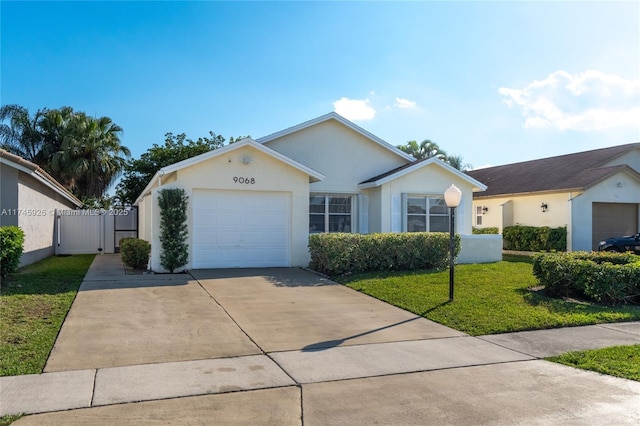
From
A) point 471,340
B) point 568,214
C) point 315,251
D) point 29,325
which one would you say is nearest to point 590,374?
point 471,340

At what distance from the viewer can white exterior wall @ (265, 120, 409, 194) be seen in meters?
18.3

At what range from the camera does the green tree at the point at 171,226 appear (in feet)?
45.0

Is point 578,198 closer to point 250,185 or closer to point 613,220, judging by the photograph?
point 613,220

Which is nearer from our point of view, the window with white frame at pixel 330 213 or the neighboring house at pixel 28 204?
the neighboring house at pixel 28 204

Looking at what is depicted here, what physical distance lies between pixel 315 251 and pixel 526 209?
45.5ft

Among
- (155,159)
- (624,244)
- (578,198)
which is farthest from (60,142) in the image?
(624,244)

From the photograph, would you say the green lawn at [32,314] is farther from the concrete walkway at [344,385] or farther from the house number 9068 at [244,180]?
the house number 9068 at [244,180]

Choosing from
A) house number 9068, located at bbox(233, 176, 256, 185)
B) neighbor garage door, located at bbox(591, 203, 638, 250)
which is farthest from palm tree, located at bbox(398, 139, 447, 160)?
house number 9068, located at bbox(233, 176, 256, 185)

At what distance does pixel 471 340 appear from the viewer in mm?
7441

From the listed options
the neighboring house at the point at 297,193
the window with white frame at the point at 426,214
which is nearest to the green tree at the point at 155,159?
the neighboring house at the point at 297,193

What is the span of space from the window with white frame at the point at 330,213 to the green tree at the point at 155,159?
50.4 feet

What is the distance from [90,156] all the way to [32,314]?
26497mm

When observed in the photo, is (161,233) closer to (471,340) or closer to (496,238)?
(471,340)

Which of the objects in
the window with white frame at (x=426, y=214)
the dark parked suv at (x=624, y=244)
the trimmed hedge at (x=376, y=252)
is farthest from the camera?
the dark parked suv at (x=624, y=244)
